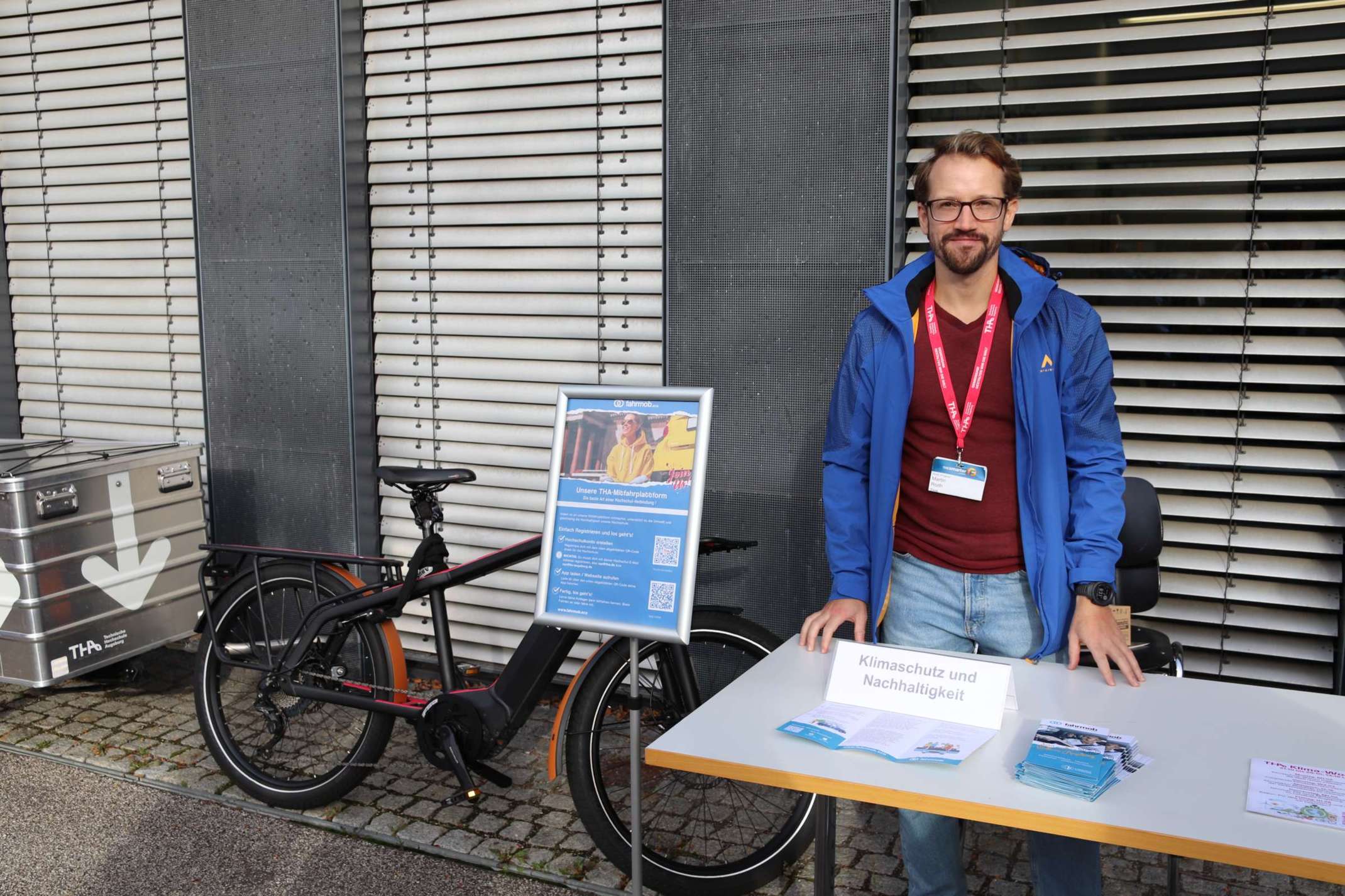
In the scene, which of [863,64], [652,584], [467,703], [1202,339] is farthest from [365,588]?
[1202,339]

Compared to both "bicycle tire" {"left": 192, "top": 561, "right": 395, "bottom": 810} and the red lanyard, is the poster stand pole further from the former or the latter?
"bicycle tire" {"left": 192, "top": 561, "right": 395, "bottom": 810}

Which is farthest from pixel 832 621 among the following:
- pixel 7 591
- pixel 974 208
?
pixel 7 591

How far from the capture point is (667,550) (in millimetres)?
3273

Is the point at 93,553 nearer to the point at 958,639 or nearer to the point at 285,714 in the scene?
the point at 285,714

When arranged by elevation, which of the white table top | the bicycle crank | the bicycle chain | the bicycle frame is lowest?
the bicycle crank

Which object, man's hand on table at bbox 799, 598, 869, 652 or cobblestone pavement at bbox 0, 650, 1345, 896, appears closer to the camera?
man's hand on table at bbox 799, 598, 869, 652

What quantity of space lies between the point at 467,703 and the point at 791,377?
1.71m

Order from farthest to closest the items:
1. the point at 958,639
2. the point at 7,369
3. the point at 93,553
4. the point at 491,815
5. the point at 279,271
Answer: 1. the point at 7,369
2. the point at 279,271
3. the point at 93,553
4. the point at 491,815
5. the point at 958,639

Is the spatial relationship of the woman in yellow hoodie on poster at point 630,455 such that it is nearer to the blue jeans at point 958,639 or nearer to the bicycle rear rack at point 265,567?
the blue jeans at point 958,639

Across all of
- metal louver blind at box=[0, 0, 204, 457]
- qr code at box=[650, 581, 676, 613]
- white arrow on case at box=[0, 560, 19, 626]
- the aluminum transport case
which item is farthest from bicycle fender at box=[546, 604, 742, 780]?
metal louver blind at box=[0, 0, 204, 457]

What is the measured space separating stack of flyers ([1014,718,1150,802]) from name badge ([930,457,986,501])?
2.52ft

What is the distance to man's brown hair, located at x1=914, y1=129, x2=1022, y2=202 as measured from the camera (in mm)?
2846

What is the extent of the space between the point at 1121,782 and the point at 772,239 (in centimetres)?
282

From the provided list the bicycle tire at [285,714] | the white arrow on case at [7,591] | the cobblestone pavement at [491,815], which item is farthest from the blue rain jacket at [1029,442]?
the white arrow on case at [7,591]
